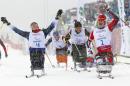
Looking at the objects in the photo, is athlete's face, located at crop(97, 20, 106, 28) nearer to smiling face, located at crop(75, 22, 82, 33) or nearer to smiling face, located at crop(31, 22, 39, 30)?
smiling face, located at crop(31, 22, 39, 30)

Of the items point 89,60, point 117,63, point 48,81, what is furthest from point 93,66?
point 48,81

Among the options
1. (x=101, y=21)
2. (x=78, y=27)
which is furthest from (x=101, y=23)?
(x=78, y=27)

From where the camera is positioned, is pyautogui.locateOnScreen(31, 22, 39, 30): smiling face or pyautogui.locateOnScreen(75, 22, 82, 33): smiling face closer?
pyautogui.locateOnScreen(31, 22, 39, 30): smiling face

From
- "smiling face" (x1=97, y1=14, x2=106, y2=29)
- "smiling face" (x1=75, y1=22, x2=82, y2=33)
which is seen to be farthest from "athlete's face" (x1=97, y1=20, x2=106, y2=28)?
"smiling face" (x1=75, y1=22, x2=82, y2=33)

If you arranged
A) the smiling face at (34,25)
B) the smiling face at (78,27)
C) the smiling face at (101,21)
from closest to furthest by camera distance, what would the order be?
the smiling face at (101,21) < the smiling face at (34,25) < the smiling face at (78,27)

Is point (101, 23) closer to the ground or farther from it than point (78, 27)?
closer to the ground

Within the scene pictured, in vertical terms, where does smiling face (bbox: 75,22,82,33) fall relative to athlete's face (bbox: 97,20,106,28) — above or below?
→ above

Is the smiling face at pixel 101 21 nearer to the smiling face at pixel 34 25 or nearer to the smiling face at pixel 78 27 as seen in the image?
the smiling face at pixel 34 25

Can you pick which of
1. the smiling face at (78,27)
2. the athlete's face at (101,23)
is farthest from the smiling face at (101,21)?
the smiling face at (78,27)

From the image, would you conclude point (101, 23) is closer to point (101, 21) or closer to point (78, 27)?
point (101, 21)

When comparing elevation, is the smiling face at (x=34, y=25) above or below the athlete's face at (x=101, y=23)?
above

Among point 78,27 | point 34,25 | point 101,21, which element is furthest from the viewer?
point 78,27

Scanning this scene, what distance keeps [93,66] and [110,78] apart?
524 centimetres

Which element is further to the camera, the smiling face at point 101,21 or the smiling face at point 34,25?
the smiling face at point 34,25
